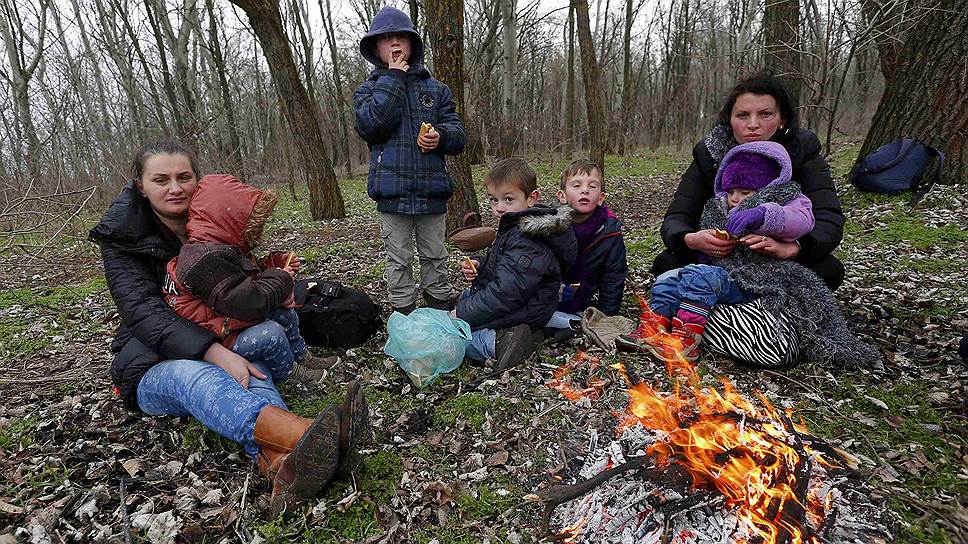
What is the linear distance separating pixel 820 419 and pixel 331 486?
2.60 meters

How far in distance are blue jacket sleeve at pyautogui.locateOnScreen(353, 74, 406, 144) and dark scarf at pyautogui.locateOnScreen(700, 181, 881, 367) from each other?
8.74 ft

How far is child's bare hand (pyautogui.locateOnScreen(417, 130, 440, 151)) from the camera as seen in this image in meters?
4.10

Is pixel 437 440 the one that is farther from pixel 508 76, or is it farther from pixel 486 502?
pixel 508 76

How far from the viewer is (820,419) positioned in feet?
9.11

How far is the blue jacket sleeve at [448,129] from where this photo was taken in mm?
4246

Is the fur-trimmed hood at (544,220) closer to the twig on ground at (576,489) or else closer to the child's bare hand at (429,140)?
the child's bare hand at (429,140)

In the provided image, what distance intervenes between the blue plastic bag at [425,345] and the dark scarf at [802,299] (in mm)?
1944

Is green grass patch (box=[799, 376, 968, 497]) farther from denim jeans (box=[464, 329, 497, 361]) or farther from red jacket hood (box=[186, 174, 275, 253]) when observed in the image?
red jacket hood (box=[186, 174, 275, 253])

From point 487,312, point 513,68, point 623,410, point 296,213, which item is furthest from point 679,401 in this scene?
point 513,68

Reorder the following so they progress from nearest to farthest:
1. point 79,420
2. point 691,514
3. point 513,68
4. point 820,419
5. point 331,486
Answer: point 691,514, point 331,486, point 820,419, point 79,420, point 513,68

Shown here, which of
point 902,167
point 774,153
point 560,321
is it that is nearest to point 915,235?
point 902,167

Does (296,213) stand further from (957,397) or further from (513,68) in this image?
(957,397)

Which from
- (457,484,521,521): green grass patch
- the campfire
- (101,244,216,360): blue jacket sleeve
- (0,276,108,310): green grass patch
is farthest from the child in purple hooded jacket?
(0,276,108,310): green grass patch

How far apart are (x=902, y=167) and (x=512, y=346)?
220 inches
